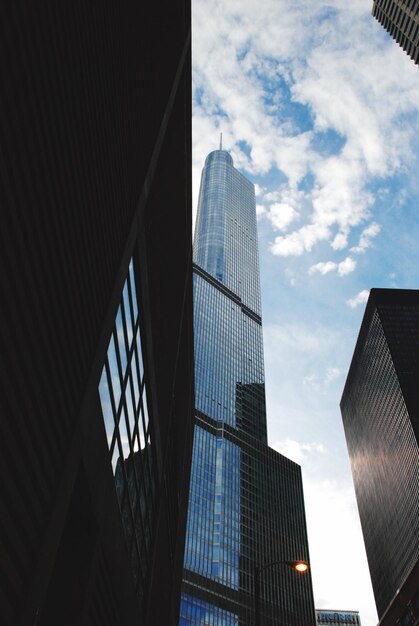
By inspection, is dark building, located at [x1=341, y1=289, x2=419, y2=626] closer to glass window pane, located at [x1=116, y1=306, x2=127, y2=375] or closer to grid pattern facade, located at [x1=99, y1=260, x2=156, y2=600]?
grid pattern facade, located at [x1=99, y1=260, x2=156, y2=600]

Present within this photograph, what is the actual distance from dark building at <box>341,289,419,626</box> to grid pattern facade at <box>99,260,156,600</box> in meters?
136

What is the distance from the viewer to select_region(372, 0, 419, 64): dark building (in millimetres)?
132375

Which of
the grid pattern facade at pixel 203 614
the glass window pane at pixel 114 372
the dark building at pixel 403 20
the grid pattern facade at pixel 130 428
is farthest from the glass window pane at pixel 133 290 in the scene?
the dark building at pixel 403 20

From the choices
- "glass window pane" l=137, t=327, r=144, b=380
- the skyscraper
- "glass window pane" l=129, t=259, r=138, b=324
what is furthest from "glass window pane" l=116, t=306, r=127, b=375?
the skyscraper

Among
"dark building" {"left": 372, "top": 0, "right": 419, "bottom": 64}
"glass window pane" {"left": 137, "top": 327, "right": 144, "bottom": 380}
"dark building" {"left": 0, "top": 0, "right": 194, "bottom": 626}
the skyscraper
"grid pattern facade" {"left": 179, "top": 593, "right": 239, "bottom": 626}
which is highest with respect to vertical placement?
"dark building" {"left": 372, "top": 0, "right": 419, "bottom": 64}

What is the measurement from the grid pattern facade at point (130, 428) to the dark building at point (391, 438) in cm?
13638

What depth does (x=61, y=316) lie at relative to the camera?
1011 centimetres

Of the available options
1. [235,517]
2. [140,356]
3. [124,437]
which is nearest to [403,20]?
[235,517]

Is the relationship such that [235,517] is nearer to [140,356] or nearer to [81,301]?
[140,356]

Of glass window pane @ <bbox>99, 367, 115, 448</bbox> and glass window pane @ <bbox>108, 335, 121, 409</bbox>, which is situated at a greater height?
glass window pane @ <bbox>108, 335, 121, 409</bbox>

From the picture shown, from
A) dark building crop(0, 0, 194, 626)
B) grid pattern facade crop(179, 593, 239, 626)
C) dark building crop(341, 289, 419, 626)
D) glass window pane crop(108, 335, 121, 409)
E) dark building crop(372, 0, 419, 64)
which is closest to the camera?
dark building crop(0, 0, 194, 626)

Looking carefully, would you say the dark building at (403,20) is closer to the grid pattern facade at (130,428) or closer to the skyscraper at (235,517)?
the skyscraper at (235,517)

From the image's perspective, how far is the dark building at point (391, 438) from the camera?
149038mm

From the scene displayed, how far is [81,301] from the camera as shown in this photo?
1134 cm
